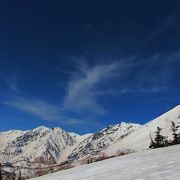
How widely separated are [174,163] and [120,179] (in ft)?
6.12

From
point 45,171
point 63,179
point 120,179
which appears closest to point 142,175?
point 120,179

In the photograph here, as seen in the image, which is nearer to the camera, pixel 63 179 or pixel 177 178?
pixel 177 178

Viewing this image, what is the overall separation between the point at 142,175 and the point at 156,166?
4.84 ft

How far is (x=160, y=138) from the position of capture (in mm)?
55188

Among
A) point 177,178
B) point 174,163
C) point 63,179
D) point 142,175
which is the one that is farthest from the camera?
point 63,179

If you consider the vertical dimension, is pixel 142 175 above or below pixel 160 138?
below

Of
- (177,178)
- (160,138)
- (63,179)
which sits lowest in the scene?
(177,178)

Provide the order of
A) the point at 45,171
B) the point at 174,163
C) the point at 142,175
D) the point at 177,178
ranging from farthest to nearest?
the point at 45,171 → the point at 174,163 → the point at 142,175 → the point at 177,178

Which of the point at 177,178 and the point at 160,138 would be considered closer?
the point at 177,178

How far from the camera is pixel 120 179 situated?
38.5 ft

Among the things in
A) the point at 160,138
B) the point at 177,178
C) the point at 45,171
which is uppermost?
the point at 160,138

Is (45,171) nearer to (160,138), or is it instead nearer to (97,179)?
(97,179)

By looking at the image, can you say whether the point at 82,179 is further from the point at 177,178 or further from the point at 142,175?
the point at 177,178

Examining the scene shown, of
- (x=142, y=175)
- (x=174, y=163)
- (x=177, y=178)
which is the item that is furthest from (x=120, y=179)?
(x=177, y=178)
